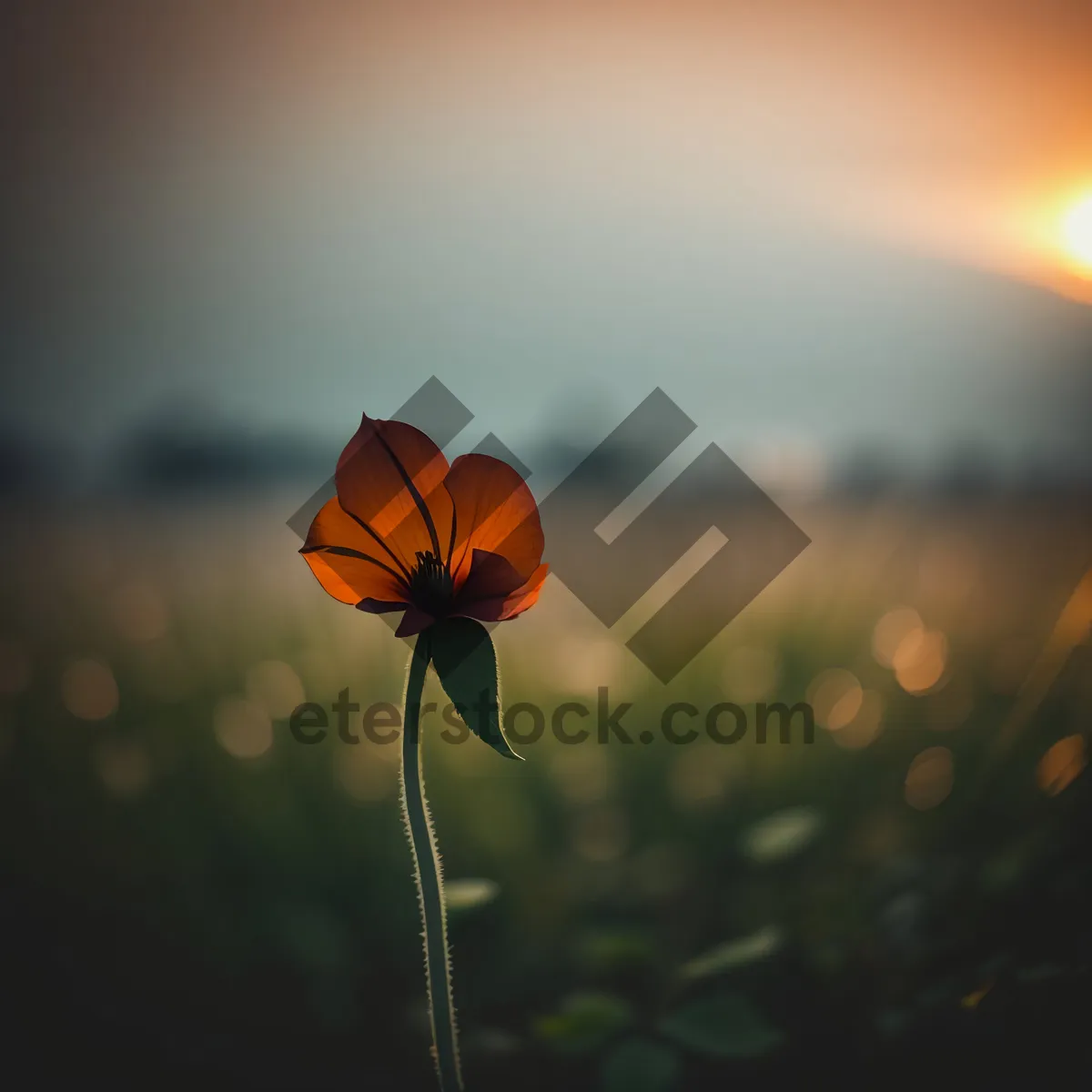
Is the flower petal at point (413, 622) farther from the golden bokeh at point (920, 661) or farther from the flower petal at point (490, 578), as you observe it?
the golden bokeh at point (920, 661)

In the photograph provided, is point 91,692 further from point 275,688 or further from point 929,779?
point 929,779

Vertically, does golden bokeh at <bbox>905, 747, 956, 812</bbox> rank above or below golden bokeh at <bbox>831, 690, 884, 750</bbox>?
below

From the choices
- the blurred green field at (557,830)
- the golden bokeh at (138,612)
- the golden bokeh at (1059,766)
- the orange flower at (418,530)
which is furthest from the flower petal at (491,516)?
the golden bokeh at (1059,766)

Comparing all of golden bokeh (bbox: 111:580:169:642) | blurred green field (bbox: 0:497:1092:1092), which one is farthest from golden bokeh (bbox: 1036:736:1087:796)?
golden bokeh (bbox: 111:580:169:642)

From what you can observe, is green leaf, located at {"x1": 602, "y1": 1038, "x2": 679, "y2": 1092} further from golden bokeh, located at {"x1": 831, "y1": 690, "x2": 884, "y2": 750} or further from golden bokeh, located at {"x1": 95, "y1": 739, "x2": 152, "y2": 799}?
golden bokeh, located at {"x1": 95, "y1": 739, "x2": 152, "y2": 799}

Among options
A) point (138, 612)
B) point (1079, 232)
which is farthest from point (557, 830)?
point (1079, 232)

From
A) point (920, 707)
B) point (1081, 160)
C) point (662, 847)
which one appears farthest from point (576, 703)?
point (1081, 160)

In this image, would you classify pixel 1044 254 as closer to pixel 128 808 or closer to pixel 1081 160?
pixel 1081 160
